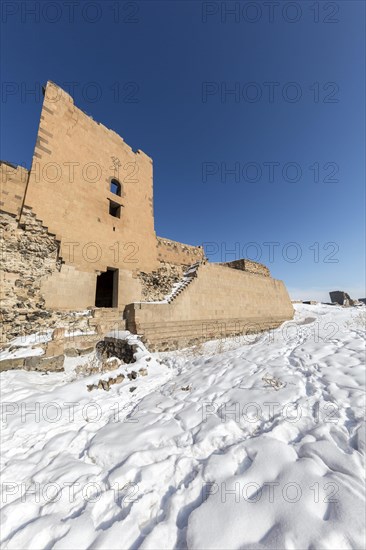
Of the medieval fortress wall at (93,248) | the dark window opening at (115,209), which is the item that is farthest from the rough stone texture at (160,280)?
the dark window opening at (115,209)

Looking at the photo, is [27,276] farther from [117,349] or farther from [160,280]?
[160,280]

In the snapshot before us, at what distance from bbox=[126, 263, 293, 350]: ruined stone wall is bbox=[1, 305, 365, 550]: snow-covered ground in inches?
165

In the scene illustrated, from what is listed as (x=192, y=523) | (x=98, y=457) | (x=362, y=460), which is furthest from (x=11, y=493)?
(x=362, y=460)

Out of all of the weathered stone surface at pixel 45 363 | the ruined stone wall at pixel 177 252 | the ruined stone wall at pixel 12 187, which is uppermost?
the ruined stone wall at pixel 12 187

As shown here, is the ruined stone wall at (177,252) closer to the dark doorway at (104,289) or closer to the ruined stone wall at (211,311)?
the ruined stone wall at (211,311)

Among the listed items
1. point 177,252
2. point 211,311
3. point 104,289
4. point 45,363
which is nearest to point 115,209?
point 177,252

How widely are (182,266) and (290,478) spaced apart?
11323 mm

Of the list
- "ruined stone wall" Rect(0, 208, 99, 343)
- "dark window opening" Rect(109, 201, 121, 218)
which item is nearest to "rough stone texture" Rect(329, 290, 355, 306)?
"dark window opening" Rect(109, 201, 121, 218)

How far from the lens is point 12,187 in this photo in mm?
7562

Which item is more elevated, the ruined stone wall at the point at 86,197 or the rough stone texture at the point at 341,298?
the ruined stone wall at the point at 86,197

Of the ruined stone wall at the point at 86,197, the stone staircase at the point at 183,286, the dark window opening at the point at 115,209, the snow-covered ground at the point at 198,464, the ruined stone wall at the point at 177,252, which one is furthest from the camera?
the ruined stone wall at the point at 177,252

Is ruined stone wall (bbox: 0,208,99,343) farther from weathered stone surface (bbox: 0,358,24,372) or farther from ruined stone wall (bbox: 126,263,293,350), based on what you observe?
ruined stone wall (bbox: 126,263,293,350)

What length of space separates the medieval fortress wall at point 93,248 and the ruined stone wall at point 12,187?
0.03 m

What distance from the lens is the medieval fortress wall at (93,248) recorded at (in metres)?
7.50
